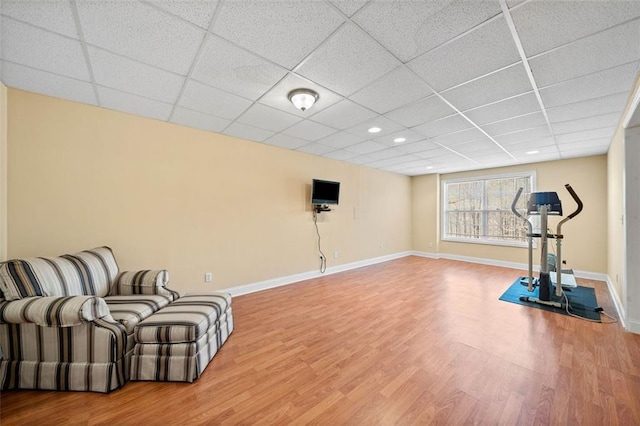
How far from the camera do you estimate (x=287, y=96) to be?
246 cm

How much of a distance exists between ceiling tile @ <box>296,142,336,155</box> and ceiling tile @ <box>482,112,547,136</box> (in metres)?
2.37

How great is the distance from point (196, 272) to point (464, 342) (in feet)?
11.1

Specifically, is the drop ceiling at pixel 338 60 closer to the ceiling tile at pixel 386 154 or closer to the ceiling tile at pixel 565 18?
the ceiling tile at pixel 565 18

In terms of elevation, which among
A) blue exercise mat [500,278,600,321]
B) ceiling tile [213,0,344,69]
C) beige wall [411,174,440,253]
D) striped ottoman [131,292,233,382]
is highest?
ceiling tile [213,0,344,69]

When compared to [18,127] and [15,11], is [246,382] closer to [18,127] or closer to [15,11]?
[15,11]

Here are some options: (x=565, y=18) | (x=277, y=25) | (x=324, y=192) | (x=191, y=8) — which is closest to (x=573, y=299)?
(x=565, y=18)

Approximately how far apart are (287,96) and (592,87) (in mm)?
2839

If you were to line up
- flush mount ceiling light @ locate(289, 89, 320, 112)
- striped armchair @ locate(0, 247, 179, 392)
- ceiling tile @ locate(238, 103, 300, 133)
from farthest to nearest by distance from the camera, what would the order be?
1. ceiling tile @ locate(238, 103, 300, 133)
2. flush mount ceiling light @ locate(289, 89, 320, 112)
3. striped armchair @ locate(0, 247, 179, 392)

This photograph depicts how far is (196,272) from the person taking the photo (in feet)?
11.3

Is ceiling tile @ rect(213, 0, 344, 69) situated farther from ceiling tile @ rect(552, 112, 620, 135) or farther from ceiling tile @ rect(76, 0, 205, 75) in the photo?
ceiling tile @ rect(552, 112, 620, 135)

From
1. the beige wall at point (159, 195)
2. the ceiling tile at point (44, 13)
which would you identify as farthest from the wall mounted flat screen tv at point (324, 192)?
the ceiling tile at point (44, 13)

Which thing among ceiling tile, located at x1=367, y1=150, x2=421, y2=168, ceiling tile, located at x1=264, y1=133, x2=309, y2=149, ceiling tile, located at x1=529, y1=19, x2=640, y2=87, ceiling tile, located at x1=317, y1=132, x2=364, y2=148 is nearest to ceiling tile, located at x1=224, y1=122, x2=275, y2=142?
ceiling tile, located at x1=264, y1=133, x2=309, y2=149

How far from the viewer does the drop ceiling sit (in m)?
1.46

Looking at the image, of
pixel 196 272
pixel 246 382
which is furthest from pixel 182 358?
pixel 196 272
